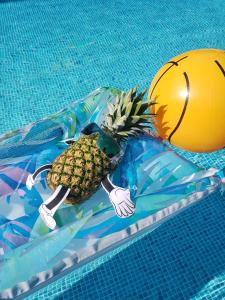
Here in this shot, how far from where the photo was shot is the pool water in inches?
122

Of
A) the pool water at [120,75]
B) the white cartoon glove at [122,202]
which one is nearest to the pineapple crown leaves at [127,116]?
the white cartoon glove at [122,202]

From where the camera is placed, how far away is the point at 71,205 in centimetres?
281

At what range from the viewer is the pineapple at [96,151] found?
2635mm

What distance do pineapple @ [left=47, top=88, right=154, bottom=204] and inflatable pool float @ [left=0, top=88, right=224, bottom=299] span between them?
0.20m

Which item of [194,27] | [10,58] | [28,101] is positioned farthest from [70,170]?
[194,27]

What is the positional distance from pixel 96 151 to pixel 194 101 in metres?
0.79

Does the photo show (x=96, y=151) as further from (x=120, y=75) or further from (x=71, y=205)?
(x=120, y=75)

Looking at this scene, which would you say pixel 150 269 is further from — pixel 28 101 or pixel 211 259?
pixel 28 101

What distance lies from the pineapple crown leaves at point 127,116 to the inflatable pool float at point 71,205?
0.25m

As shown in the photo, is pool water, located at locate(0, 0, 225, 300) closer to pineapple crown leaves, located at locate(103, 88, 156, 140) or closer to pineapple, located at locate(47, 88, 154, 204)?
pineapple, located at locate(47, 88, 154, 204)

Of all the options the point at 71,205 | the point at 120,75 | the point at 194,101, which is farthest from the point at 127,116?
the point at 120,75

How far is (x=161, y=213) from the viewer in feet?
8.05

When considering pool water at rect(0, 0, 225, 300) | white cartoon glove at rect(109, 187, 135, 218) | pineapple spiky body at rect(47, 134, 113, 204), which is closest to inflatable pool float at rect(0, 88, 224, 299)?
white cartoon glove at rect(109, 187, 135, 218)

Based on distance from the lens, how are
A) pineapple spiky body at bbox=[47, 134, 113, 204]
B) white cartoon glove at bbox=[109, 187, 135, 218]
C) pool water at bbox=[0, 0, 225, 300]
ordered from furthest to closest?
pool water at bbox=[0, 0, 225, 300] < pineapple spiky body at bbox=[47, 134, 113, 204] < white cartoon glove at bbox=[109, 187, 135, 218]
